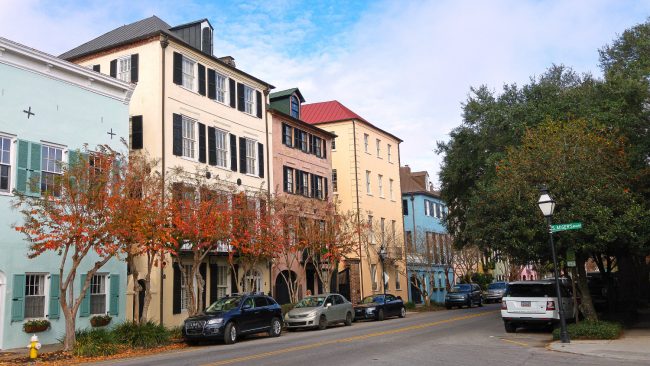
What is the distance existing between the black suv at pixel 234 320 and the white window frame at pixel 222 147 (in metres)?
9.61

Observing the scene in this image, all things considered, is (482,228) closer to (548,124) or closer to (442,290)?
(548,124)

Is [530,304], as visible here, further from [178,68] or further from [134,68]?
[134,68]

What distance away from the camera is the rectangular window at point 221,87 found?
102ft

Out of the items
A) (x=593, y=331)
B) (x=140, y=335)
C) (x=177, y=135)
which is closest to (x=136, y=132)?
(x=177, y=135)

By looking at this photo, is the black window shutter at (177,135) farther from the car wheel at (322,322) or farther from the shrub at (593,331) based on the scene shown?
the shrub at (593,331)

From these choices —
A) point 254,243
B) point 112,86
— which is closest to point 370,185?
point 254,243

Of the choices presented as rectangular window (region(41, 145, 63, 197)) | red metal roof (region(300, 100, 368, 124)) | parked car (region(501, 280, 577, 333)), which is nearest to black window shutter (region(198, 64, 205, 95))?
rectangular window (region(41, 145, 63, 197))

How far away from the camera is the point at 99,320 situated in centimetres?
2244

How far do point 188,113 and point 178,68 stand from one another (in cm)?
209

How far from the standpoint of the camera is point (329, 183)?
41062mm

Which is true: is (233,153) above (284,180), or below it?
above

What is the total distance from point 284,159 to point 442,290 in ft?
89.9

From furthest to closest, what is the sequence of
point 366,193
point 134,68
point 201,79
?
point 366,193
point 201,79
point 134,68

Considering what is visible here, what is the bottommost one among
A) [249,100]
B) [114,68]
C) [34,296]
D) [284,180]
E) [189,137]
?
[34,296]
